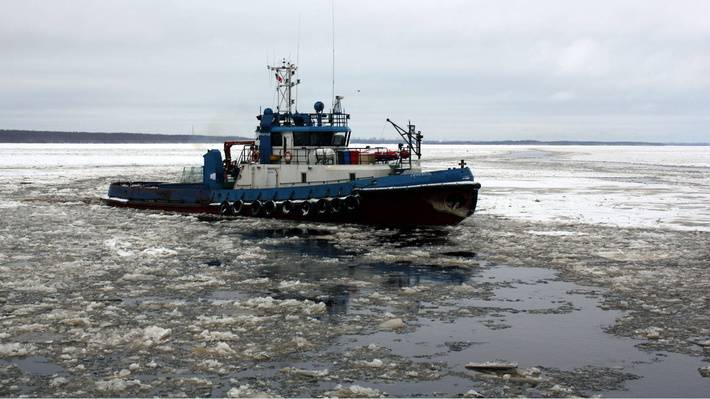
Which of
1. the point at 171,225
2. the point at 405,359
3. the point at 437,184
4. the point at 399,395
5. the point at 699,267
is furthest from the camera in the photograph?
the point at 171,225

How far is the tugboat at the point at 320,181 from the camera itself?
753 inches

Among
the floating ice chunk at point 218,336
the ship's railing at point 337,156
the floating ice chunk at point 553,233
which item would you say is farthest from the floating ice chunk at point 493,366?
the ship's railing at point 337,156

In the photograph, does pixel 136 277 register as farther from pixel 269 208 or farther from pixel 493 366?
pixel 269 208

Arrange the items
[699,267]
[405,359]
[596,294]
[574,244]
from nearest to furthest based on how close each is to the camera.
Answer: [405,359]
[596,294]
[699,267]
[574,244]

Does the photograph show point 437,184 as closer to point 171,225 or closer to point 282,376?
point 171,225

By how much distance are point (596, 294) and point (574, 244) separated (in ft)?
17.2

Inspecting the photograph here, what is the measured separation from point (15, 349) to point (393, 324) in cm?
461

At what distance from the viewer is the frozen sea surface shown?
7.04m

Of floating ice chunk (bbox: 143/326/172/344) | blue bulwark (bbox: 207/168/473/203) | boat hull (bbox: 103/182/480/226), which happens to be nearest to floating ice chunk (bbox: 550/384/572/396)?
floating ice chunk (bbox: 143/326/172/344)

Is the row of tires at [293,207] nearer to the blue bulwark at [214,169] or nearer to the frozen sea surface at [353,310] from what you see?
the frozen sea surface at [353,310]

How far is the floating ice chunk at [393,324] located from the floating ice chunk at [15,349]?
169 inches

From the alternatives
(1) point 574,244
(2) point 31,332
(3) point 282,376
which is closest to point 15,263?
(2) point 31,332

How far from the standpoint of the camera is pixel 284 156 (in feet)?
70.9

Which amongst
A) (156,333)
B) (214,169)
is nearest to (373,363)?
(156,333)
